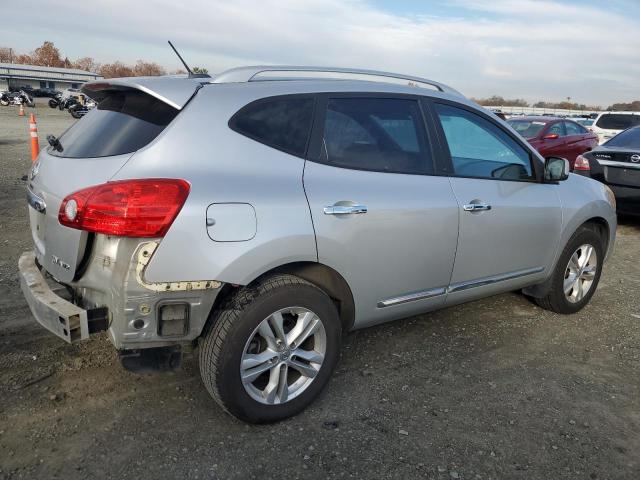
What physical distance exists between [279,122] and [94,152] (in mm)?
936

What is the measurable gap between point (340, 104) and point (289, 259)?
0.98 meters

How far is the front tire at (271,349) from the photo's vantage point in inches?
104

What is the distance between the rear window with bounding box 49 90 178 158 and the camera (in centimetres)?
264

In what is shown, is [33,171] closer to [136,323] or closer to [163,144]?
[163,144]

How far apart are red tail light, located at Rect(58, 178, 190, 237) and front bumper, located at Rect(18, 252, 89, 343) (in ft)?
1.31

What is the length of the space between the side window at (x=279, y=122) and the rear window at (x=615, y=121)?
1455 cm

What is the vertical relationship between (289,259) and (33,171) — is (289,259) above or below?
below

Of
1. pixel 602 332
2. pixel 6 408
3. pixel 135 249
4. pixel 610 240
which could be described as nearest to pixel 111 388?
pixel 6 408

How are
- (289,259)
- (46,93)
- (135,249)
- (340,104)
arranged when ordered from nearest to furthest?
(135,249)
(289,259)
(340,104)
(46,93)

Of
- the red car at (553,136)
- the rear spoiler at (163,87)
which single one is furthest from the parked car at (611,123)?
the rear spoiler at (163,87)

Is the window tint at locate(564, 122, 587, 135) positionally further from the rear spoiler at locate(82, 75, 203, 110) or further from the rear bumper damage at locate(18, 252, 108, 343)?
the rear bumper damage at locate(18, 252, 108, 343)

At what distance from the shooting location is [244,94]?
2.80 meters

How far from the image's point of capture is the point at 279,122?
285cm

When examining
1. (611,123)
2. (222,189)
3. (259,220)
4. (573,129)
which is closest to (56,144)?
(222,189)
